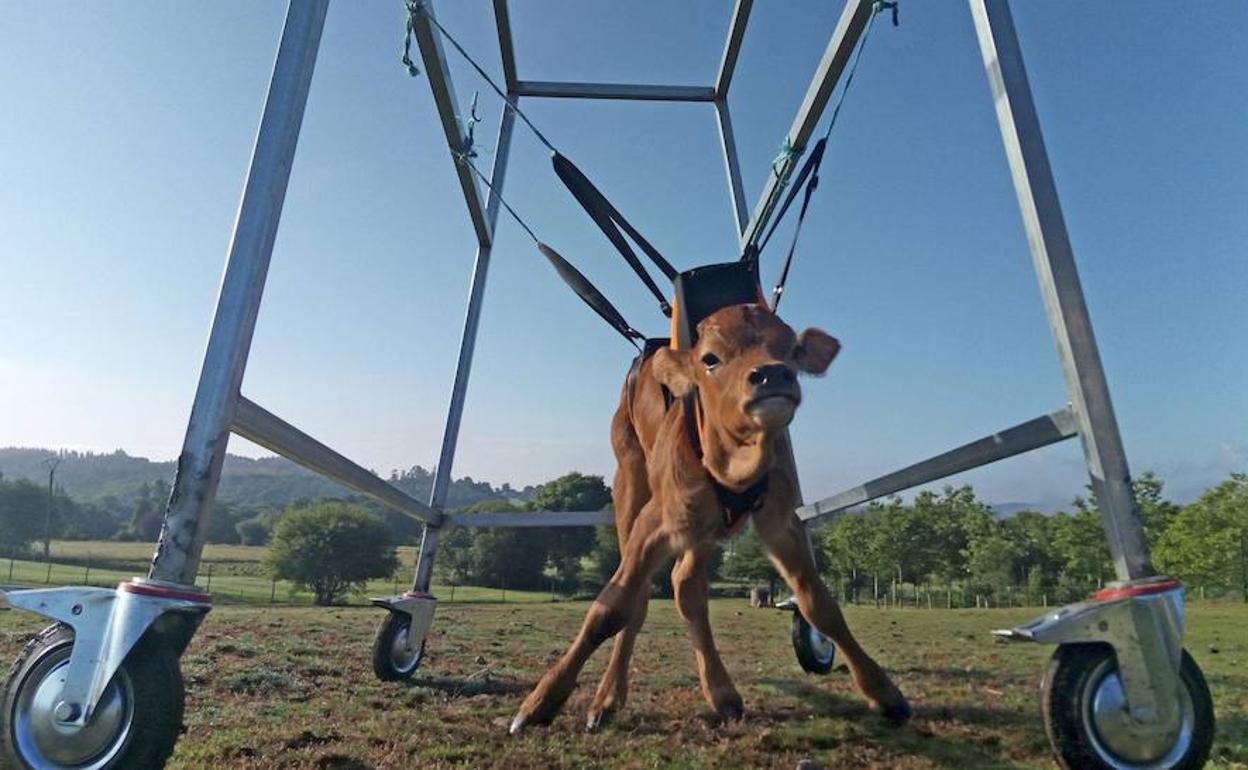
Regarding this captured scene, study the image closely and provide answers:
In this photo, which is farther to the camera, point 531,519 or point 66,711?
point 531,519

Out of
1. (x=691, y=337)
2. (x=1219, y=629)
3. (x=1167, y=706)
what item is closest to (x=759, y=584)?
(x=1219, y=629)

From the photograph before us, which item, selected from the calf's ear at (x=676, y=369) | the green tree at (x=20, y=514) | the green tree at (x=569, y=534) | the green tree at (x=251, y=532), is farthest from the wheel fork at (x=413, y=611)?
the green tree at (x=20, y=514)

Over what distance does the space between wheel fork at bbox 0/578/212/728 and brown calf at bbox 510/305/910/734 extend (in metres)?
1.22

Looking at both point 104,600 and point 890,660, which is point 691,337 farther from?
point 890,660

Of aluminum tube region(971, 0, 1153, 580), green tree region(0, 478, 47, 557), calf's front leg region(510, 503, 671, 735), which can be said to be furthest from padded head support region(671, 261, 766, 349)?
green tree region(0, 478, 47, 557)

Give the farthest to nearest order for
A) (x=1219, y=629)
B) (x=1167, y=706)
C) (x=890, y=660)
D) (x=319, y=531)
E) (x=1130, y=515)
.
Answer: (x=319, y=531)
(x=1219, y=629)
(x=890, y=660)
(x=1130, y=515)
(x=1167, y=706)

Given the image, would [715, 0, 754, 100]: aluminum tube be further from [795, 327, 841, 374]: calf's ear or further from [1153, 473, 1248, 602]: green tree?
[1153, 473, 1248, 602]: green tree

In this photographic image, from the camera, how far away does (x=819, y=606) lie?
2.51 metres

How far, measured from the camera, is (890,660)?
3988mm

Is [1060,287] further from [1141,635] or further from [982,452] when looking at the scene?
[1141,635]

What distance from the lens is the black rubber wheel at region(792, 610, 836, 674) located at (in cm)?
360

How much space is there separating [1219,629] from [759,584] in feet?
27.8

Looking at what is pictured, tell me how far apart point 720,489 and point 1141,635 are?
3.73 ft

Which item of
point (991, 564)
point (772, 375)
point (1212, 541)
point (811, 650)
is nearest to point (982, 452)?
point (772, 375)
